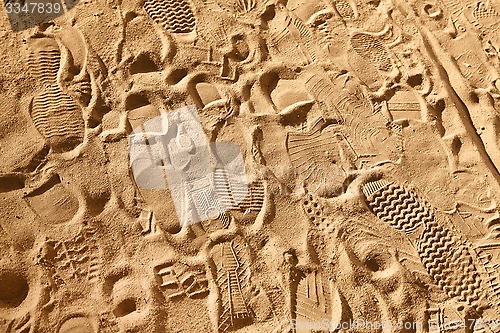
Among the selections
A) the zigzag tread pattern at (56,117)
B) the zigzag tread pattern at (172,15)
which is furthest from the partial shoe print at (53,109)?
the zigzag tread pattern at (172,15)

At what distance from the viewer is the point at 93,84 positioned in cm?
252

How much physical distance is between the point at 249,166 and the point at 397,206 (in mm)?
839

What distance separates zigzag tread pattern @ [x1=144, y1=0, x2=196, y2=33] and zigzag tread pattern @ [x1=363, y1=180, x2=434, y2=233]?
1451 millimetres

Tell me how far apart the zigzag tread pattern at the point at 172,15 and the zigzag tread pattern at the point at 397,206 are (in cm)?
145

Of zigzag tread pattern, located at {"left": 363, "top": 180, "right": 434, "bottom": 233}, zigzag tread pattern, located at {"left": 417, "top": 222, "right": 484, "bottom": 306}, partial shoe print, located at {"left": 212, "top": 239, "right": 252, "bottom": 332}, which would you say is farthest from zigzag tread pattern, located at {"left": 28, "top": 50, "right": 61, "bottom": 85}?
zigzag tread pattern, located at {"left": 417, "top": 222, "right": 484, "bottom": 306}

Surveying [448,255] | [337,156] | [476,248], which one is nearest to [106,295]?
[337,156]

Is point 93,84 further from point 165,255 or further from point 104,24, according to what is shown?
point 165,255

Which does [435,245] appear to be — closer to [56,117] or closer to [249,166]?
[249,166]

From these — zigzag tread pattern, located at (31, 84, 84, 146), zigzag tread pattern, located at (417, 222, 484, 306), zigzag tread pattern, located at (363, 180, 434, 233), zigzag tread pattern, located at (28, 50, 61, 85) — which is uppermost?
zigzag tread pattern, located at (28, 50, 61, 85)

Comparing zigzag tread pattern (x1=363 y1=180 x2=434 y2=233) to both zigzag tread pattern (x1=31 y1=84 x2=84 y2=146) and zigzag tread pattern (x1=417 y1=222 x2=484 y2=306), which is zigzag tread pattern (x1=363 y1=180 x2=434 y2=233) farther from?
zigzag tread pattern (x1=31 y1=84 x2=84 y2=146)

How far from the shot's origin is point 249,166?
243cm

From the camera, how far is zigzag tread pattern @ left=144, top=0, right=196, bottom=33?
2.66 meters

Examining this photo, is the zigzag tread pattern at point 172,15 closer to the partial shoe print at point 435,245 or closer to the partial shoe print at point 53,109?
the partial shoe print at point 53,109

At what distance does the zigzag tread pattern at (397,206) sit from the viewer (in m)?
2.34
